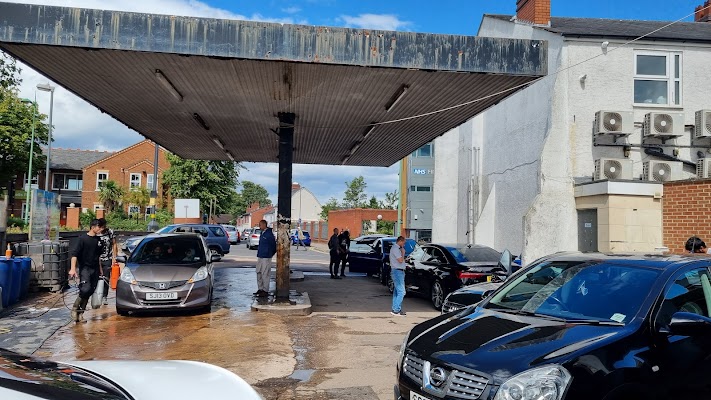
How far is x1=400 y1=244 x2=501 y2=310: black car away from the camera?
37.3ft

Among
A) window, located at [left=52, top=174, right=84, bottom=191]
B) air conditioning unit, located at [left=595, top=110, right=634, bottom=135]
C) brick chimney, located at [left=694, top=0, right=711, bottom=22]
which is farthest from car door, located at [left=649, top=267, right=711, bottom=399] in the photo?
window, located at [left=52, top=174, right=84, bottom=191]

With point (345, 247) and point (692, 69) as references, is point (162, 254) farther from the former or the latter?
point (692, 69)

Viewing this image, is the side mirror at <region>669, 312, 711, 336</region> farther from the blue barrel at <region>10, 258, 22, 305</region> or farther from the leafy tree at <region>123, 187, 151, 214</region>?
the leafy tree at <region>123, 187, 151, 214</region>

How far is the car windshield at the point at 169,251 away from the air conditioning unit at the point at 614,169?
37.6 ft

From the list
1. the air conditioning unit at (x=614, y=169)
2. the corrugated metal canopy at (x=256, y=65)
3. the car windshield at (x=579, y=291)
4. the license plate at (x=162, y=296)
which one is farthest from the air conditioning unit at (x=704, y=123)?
the license plate at (x=162, y=296)

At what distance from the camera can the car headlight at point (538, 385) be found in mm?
3217

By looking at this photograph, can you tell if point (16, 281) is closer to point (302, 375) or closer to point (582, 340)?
point (302, 375)

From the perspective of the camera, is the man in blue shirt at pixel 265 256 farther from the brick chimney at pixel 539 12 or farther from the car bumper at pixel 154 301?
the brick chimney at pixel 539 12

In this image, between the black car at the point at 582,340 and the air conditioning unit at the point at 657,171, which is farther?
the air conditioning unit at the point at 657,171

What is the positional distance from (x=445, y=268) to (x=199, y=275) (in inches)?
201

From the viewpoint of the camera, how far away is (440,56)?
28.7 ft

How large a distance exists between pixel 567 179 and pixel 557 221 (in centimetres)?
133

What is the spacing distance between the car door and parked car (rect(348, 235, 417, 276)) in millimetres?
13431

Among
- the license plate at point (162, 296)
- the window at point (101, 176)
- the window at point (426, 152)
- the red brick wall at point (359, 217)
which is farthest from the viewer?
the window at point (101, 176)
